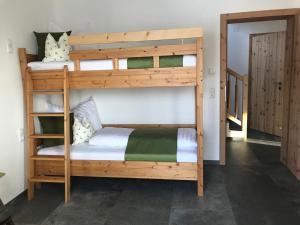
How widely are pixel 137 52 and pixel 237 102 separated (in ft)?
12.6

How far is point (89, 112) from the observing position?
3.86 meters

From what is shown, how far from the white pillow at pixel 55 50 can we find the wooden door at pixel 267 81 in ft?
14.0

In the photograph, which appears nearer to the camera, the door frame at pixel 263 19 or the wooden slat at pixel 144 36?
the wooden slat at pixel 144 36

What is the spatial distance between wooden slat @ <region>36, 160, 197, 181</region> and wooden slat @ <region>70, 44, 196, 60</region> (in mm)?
1168

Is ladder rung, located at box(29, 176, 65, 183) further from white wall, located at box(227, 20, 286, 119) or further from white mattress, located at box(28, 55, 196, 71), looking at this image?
white wall, located at box(227, 20, 286, 119)

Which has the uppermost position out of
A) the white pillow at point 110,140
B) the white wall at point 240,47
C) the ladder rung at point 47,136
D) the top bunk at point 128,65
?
the white wall at point 240,47

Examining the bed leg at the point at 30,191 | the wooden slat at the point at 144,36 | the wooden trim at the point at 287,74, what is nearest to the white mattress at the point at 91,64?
the wooden slat at the point at 144,36

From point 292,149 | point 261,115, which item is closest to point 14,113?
point 292,149

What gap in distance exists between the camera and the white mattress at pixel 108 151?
9.82ft

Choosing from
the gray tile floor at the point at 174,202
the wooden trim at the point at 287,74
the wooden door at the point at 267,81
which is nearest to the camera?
the gray tile floor at the point at 174,202

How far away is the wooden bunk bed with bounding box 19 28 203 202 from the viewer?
279 centimetres

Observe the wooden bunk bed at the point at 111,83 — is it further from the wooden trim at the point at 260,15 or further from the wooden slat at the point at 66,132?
the wooden trim at the point at 260,15

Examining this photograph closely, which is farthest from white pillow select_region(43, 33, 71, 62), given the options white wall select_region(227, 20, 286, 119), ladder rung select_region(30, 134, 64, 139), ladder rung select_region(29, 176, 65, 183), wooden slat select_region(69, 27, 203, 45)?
white wall select_region(227, 20, 286, 119)

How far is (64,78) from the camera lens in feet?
9.70
